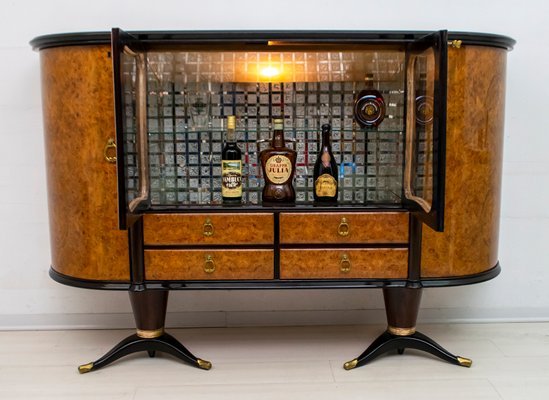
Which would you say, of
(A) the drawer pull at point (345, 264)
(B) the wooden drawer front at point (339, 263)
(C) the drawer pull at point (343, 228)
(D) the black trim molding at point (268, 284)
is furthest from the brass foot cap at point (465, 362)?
(C) the drawer pull at point (343, 228)

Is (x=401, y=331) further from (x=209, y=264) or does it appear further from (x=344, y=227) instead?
(x=209, y=264)

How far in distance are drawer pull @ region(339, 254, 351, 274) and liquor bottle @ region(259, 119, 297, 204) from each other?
320mm

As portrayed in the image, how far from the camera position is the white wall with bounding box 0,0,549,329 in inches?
109

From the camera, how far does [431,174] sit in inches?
86.7

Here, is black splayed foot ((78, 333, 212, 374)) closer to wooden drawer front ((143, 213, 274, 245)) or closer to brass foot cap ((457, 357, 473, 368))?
wooden drawer front ((143, 213, 274, 245))

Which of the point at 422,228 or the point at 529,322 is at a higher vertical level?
the point at 422,228

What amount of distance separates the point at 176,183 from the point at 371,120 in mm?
838

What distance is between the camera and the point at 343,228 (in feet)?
7.75

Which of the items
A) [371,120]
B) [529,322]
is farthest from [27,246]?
[529,322]

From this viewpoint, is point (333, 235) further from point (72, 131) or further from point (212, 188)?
point (72, 131)

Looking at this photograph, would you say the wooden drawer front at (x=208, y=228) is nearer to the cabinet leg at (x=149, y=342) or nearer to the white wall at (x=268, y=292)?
the cabinet leg at (x=149, y=342)

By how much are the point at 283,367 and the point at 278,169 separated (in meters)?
0.80

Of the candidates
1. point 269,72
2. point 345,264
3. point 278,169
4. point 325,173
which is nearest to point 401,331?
point 345,264

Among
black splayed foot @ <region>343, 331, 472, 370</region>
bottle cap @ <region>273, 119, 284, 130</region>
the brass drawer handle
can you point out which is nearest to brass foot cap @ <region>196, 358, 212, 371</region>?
black splayed foot @ <region>343, 331, 472, 370</region>
